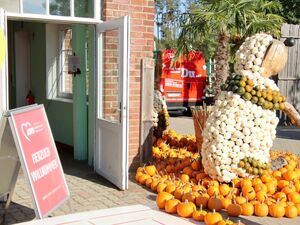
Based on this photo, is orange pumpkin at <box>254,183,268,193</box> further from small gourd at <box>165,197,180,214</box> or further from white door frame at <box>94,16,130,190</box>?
white door frame at <box>94,16,130,190</box>

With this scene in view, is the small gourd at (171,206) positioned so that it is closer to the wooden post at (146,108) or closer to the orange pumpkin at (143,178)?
the orange pumpkin at (143,178)

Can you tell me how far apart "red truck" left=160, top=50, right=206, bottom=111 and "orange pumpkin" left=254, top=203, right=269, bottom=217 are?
35.6 ft

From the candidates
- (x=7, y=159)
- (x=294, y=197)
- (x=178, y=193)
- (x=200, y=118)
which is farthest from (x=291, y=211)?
(x=7, y=159)

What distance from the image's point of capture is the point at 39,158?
428 cm

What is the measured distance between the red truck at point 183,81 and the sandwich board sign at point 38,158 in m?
11.3

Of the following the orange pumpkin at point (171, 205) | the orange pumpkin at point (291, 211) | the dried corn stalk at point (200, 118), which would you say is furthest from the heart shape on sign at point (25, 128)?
the dried corn stalk at point (200, 118)

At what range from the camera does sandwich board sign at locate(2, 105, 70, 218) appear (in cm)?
407

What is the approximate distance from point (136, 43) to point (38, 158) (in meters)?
2.91

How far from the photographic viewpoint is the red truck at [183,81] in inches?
622

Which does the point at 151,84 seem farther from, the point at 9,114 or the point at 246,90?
the point at 9,114

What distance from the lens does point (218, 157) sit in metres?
5.59

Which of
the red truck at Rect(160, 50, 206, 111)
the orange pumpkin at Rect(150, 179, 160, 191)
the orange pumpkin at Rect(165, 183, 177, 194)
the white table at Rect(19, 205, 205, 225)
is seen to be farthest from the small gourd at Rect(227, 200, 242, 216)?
the red truck at Rect(160, 50, 206, 111)

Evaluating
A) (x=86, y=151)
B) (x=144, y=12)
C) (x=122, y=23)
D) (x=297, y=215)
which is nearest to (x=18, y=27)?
(x=86, y=151)

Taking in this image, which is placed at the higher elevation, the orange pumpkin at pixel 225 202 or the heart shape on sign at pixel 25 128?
the heart shape on sign at pixel 25 128
